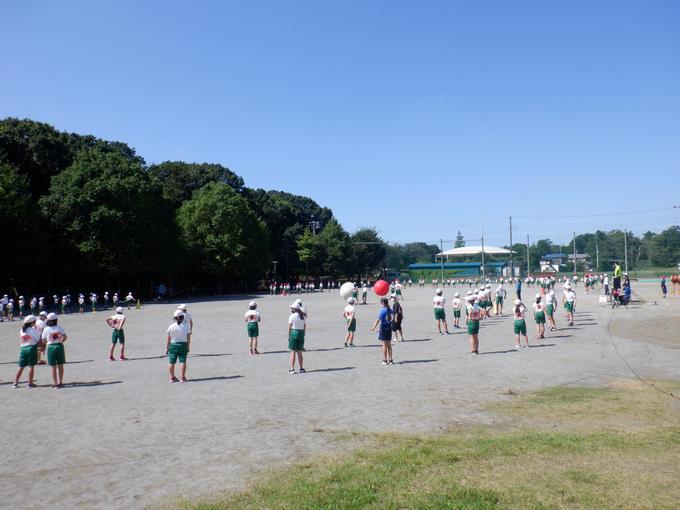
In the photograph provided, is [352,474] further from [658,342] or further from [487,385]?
[658,342]

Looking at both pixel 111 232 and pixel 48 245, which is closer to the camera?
pixel 48 245

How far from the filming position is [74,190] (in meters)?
48.0

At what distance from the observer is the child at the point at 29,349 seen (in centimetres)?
1344

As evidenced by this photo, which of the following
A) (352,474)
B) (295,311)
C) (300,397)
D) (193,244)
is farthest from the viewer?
(193,244)

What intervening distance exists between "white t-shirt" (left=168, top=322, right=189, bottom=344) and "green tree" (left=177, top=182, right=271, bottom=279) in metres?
50.9

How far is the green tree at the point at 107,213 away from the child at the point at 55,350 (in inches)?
1483

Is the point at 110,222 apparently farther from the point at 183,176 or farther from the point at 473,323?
the point at 473,323

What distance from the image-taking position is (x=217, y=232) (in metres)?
65.7

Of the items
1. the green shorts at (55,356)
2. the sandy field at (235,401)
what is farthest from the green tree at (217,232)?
the green shorts at (55,356)

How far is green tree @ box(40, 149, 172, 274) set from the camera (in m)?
48.2

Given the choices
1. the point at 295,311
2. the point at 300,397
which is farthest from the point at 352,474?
the point at 295,311

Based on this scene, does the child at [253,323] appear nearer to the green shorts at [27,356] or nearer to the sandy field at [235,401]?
the sandy field at [235,401]

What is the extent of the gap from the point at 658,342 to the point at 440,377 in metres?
10.6

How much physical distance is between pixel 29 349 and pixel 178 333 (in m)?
3.82
